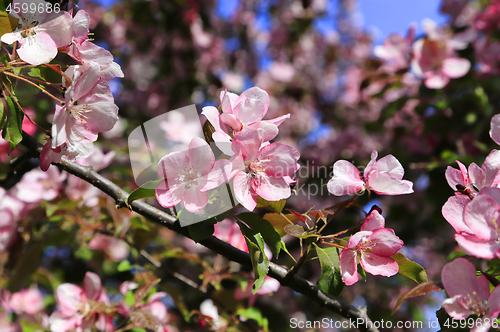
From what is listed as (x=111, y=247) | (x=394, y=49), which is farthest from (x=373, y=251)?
(x=111, y=247)

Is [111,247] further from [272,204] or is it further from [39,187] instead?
[272,204]

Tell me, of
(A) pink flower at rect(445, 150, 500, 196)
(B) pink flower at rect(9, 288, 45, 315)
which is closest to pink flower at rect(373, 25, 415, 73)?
(A) pink flower at rect(445, 150, 500, 196)

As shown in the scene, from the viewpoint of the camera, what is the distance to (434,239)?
116 inches

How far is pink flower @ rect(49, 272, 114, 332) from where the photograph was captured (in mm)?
998

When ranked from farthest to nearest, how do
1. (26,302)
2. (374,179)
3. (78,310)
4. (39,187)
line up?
(26,302) → (39,187) → (78,310) → (374,179)

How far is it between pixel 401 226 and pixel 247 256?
2141 millimetres

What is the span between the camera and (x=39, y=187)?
1.25m

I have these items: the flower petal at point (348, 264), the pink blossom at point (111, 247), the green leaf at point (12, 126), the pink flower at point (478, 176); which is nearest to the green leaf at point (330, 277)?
the flower petal at point (348, 264)

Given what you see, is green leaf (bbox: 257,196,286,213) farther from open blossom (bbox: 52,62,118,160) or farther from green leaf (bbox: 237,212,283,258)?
open blossom (bbox: 52,62,118,160)

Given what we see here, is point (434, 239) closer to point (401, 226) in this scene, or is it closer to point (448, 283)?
point (401, 226)

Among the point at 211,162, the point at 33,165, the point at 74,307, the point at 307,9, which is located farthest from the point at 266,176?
the point at 307,9

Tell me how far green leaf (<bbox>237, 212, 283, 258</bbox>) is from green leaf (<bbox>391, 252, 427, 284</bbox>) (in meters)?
0.21

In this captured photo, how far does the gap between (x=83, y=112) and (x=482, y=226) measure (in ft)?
2.23

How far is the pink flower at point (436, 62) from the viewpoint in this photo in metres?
1.63
